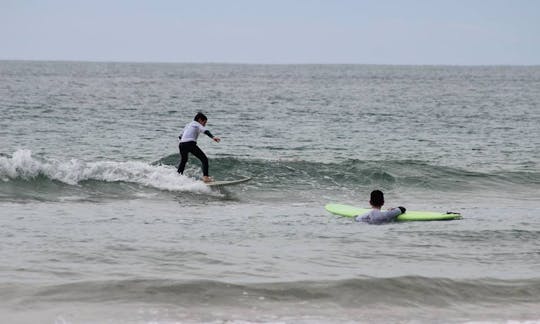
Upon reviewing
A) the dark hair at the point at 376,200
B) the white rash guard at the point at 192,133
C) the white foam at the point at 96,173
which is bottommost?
the white foam at the point at 96,173

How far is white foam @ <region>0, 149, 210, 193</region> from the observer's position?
19.4m

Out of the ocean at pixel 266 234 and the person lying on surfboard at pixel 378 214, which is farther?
the person lying on surfboard at pixel 378 214

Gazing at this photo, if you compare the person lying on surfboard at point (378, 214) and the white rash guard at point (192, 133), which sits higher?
the white rash guard at point (192, 133)

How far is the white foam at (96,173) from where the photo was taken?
1938cm

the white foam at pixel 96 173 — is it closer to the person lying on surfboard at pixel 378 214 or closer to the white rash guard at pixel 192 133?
the white rash guard at pixel 192 133

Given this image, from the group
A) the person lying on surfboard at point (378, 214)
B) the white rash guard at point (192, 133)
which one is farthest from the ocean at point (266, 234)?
the white rash guard at point (192, 133)

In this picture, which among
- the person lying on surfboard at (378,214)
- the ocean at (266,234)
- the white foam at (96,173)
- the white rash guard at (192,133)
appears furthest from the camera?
the white foam at (96,173)

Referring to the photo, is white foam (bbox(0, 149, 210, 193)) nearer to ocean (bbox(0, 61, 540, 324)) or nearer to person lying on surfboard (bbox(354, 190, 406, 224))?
ocean (bbox(0, 61, 540, 324))

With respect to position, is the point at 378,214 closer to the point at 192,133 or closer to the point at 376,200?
the point at 376,200

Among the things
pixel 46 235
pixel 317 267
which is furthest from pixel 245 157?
pixel 317 267

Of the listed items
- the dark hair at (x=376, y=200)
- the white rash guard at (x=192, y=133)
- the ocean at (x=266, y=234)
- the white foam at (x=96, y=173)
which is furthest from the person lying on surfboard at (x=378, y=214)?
the white foam at (x=96, y=173)

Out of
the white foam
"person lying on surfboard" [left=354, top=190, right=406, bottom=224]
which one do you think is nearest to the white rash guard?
the white foam

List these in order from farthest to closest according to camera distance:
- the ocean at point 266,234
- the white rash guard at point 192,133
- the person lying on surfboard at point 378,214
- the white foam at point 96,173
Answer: the white foam at point 96,173
the white rash guard at point 192,133
the person lying on surfboard at point 378,214
the ocean at point 266,234

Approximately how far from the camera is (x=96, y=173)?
2027 centimetres
